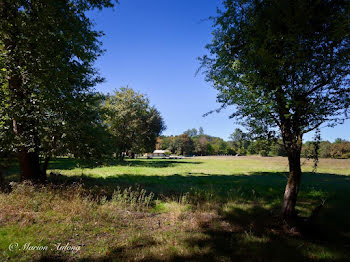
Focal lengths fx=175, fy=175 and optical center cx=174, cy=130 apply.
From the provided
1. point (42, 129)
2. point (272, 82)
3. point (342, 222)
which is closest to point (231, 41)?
point (272, 82)

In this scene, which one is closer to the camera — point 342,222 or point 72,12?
point 342,222

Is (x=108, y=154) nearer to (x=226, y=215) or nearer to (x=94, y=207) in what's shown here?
Result: (x=94, y=207)

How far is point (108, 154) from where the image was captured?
11102 mm

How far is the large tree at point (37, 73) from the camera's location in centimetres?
831

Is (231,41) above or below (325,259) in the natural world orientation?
above

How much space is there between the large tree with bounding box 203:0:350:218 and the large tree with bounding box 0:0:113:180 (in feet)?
26.0

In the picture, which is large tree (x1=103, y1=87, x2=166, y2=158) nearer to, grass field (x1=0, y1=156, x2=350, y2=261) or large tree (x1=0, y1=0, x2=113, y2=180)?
large tree (x1=0, y1=0, x2=113, y2=180)

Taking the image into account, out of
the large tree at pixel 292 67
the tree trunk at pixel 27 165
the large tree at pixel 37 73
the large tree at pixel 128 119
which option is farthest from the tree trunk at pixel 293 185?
the large tree at pixel 128 119

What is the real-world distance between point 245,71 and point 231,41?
1.83 m

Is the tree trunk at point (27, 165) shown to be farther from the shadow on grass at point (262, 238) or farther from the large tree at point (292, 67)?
the large tree at point (292, 67)

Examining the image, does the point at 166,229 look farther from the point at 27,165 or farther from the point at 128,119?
the point at 128,119

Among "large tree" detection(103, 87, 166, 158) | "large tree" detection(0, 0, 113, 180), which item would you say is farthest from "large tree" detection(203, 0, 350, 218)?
"large tree" detection(103, 87, 166, 158)

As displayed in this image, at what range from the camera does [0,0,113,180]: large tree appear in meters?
8.31

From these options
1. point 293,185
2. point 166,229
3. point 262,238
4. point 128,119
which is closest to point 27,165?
point 166,229
